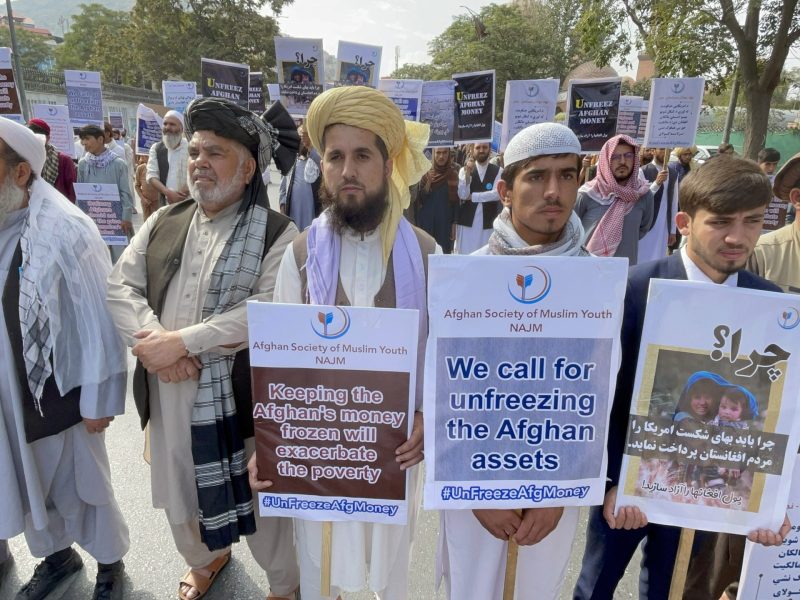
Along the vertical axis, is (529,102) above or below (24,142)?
above

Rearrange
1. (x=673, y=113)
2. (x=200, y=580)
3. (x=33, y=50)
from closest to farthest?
1. (x=200, y=580)
2. (x=673, y=113)
3. (x=33, y=50)

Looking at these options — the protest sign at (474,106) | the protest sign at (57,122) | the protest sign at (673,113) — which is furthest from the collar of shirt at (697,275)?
the protest sign at (57,122)

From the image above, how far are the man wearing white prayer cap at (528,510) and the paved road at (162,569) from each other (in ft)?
1.85

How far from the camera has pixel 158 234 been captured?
2.23 m

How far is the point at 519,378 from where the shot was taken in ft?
5.03

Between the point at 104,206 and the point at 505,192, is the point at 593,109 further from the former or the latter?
the point at 104,206

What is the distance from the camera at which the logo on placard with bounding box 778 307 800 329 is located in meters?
1.45

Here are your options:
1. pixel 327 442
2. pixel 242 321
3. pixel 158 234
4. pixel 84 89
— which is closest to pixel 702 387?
pixel 327 442

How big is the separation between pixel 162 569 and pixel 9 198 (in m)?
1.77

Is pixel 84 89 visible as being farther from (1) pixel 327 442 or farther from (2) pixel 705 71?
(2) pixel 705 71

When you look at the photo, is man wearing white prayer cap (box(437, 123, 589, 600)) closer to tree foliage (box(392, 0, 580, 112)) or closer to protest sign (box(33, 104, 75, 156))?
protest sign (box(33, 104, 75, 156))

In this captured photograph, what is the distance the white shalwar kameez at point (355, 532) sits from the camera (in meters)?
1.88

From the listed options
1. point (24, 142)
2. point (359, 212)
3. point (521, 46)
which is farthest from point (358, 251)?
point (521, 46)

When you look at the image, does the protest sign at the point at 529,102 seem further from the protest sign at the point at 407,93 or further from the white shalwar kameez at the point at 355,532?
the white shalwar kameez at the point at 355,532
